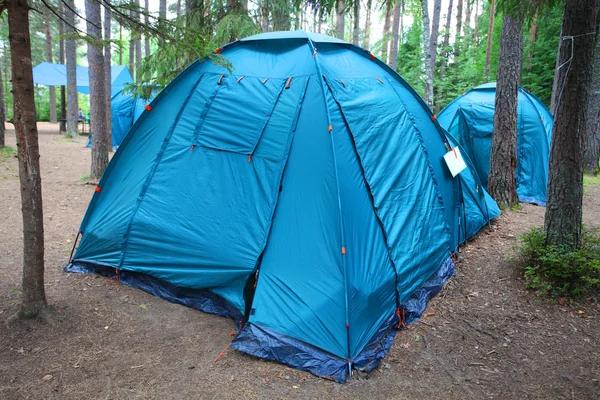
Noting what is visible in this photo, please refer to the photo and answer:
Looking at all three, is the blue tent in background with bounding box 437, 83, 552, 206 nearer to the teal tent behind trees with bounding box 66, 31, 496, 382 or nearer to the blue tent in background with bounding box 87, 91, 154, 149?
the teal tent behind trees with bounding box 66, 31, 496, 382

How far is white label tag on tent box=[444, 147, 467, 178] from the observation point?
4781 mm

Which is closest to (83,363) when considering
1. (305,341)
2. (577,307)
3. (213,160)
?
(305,341)

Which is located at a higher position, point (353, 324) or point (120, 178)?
point (120, 178)

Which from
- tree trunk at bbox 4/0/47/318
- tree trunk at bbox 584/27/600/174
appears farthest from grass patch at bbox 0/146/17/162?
tree trunk at bbox 584/27/600/174

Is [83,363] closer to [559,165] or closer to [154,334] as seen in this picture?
[154,334]

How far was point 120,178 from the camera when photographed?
14.5ft

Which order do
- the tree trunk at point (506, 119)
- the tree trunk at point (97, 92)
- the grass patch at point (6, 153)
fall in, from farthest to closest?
the grass patch at point (6, 153)
the tree trunk at point (97, 92)
the tree trunk at point (506, 119)

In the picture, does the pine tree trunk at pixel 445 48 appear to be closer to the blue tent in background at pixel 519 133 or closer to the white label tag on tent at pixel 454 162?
the blue tent in background at pixel 519 133

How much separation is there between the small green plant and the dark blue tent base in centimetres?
85

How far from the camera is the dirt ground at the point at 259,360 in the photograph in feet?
9.35

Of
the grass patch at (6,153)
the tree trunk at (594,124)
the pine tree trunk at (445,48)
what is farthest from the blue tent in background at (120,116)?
the pine tree trunk at (445,48)

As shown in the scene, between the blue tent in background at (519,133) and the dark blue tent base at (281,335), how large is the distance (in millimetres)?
4273

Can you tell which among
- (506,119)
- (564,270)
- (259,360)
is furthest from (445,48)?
(259,360)

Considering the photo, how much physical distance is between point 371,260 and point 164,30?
2.63 meters
